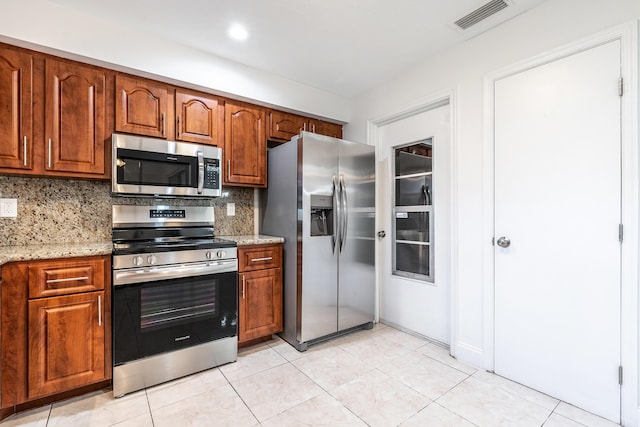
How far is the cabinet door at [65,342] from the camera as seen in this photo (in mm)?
1772

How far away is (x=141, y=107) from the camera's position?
93.7 inches

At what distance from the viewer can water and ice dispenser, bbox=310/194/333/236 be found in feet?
8.81

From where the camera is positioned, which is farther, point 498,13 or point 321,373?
point 321,373

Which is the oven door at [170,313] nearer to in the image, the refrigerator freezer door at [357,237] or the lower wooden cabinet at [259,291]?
the lower wooden cabinet at [259,291]

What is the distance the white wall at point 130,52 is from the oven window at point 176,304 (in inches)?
64.4

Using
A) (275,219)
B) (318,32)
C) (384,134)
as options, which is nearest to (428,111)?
(384,134)

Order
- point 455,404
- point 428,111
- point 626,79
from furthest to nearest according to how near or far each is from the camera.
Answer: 1. point 428,111
2. point 455,404
3. point 626,79

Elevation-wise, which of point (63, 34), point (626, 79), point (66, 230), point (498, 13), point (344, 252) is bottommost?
point (344, 252)

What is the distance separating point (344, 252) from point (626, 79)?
2167 mm

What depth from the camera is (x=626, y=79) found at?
1683 mm

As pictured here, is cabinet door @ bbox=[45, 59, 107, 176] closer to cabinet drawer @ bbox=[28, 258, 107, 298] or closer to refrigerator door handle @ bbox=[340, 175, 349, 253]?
cabinet drawer @ bbox=[28, 258, 107, 298]

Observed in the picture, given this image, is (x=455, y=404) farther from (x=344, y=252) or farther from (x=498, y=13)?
(x=498, y=13)

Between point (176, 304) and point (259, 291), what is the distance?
0.68 m

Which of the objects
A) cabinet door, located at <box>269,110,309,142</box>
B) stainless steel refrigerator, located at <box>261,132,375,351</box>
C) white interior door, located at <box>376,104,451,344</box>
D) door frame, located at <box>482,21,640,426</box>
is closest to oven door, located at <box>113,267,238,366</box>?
stainless steel refrigerator, located at <box>261,132,375,351</box>
